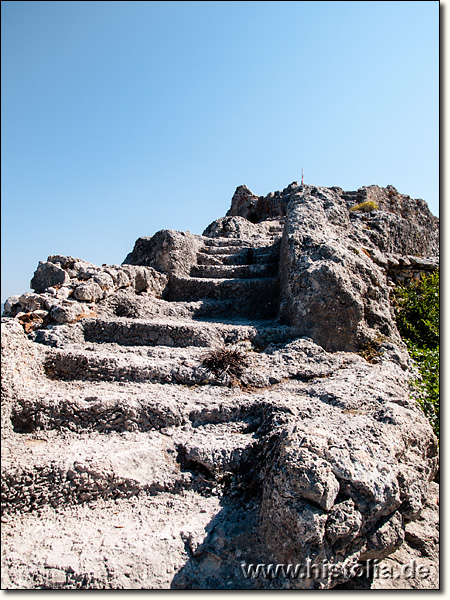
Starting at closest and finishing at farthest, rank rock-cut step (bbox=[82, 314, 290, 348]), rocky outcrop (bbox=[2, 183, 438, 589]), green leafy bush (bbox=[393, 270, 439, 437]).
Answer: rocky outcrop (bbox=[2, 183, 438, 589]), green leafy bush (bbox=[393, 270, 439, 437]), rock-cut step (bbox=[82, 314, 290, 348])

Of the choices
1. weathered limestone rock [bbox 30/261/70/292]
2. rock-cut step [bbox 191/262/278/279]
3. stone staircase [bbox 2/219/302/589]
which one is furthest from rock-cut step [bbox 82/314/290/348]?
rock-cut step [bbox 191/262/278/279]

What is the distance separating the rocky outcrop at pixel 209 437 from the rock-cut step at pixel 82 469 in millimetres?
13

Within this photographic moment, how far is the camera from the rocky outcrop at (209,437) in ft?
8.87

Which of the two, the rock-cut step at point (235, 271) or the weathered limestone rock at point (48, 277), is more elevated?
the rock-cut step at point (235, 271)

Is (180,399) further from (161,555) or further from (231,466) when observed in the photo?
(161,555)

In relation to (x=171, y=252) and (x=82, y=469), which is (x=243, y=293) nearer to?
(x=171, y=252)

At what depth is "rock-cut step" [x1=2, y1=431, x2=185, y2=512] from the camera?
2918 mm

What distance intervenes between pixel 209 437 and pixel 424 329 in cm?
422

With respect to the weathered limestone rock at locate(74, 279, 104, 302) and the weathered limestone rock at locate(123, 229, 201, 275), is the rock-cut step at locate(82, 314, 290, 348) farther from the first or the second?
the weathered limestone rock at locate(123, 229, 201, 275)

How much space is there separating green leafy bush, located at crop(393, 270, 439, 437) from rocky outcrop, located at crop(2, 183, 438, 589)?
0.30m

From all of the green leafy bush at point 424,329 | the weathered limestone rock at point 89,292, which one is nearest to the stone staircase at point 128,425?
the weathered limestone rock at point 89,292

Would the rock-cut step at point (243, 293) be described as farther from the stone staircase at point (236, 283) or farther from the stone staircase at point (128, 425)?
the stone staircase at point (128, 425)

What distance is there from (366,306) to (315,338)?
1043mm

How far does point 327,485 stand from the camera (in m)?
2.76
